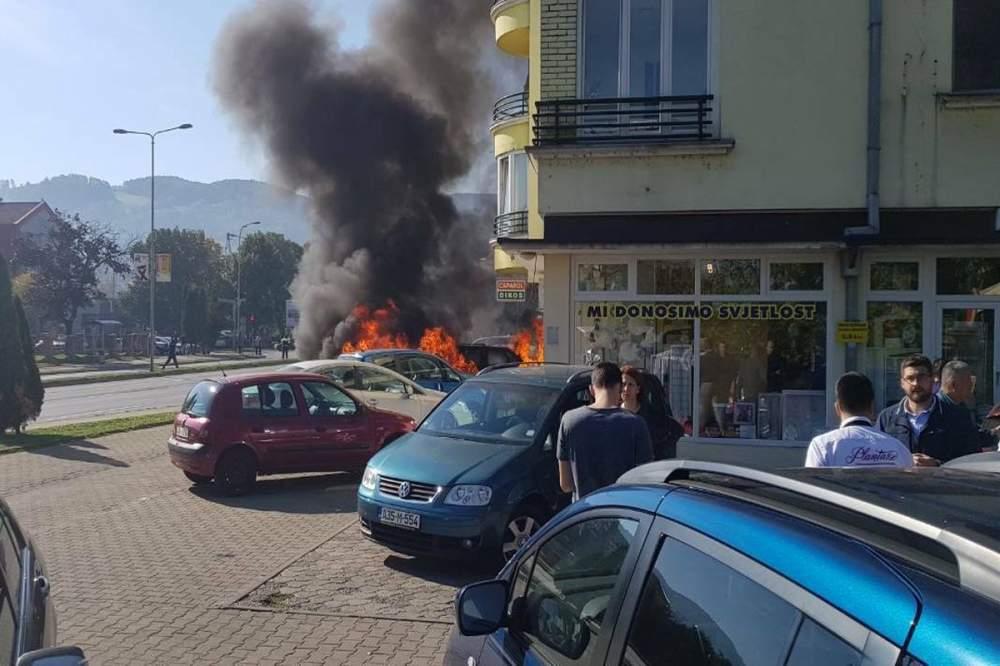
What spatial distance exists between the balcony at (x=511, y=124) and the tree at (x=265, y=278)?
63.7 metres

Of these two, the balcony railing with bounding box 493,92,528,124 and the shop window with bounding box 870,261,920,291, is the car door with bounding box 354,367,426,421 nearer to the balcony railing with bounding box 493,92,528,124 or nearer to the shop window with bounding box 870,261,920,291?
the shop window with bounding box 870,261,920,291

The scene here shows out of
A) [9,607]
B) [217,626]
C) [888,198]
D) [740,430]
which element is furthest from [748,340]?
[9,607]

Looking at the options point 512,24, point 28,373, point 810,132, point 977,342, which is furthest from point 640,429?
point 28,373

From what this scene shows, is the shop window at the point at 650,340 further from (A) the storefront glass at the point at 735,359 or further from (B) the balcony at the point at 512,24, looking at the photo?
(B) the balcony at the point at 512,24

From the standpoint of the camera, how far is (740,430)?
11.7 meters

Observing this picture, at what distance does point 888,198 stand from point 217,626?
353 inches

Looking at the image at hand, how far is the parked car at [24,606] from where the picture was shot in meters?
2.59

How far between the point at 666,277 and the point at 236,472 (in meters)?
5.94

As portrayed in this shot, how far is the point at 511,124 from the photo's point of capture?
23.3 m

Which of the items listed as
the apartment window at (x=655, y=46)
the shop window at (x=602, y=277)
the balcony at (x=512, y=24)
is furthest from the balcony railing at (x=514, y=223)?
the apartment window at (x=655, y=46)

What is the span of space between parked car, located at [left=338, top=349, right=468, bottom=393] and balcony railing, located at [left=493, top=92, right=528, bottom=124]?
7.77 m

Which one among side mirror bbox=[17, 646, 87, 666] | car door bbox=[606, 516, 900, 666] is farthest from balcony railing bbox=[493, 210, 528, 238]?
car door bbox=[606, 516, 900, 666]

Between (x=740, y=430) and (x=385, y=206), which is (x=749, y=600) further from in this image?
(x=385, y=206)

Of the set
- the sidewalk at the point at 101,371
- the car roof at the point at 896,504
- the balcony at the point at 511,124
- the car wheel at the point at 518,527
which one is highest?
the balcony at the point at 511,124
